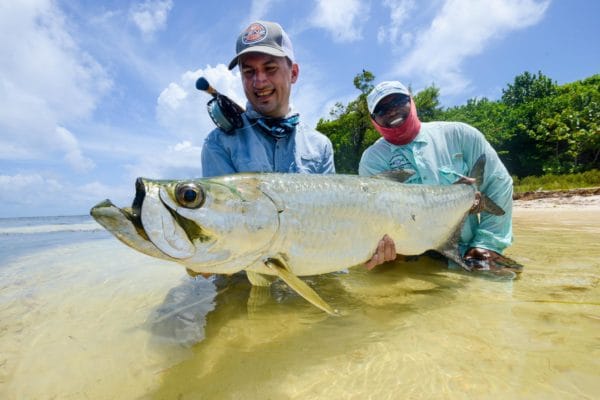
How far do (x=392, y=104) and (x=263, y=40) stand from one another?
1567 mm

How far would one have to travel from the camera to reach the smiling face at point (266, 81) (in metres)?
3.42

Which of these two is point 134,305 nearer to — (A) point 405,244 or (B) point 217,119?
(B) point 217,119

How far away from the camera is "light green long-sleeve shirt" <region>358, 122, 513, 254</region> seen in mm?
3795

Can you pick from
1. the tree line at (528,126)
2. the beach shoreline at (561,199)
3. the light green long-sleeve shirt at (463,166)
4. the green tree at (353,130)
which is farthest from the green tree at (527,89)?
the light green long-sleeve shirt at (463,166)

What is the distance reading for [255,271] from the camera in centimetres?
225

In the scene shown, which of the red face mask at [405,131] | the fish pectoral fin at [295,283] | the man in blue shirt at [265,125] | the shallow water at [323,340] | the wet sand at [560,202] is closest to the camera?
the shallow water at [323,340]

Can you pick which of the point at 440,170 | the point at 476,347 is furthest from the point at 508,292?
the point at 440,170

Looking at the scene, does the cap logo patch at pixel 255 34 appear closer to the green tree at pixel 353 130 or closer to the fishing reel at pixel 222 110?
the fishing reel at pixel 222 110

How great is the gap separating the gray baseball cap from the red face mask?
1.43 metres

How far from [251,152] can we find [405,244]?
5.97ft

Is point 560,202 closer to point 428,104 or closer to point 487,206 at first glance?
point 487,206

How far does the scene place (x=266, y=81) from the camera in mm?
3469

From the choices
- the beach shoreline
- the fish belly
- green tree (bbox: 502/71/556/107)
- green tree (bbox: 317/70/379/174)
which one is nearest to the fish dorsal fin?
the fish belly

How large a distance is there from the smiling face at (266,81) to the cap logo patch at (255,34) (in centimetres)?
13
